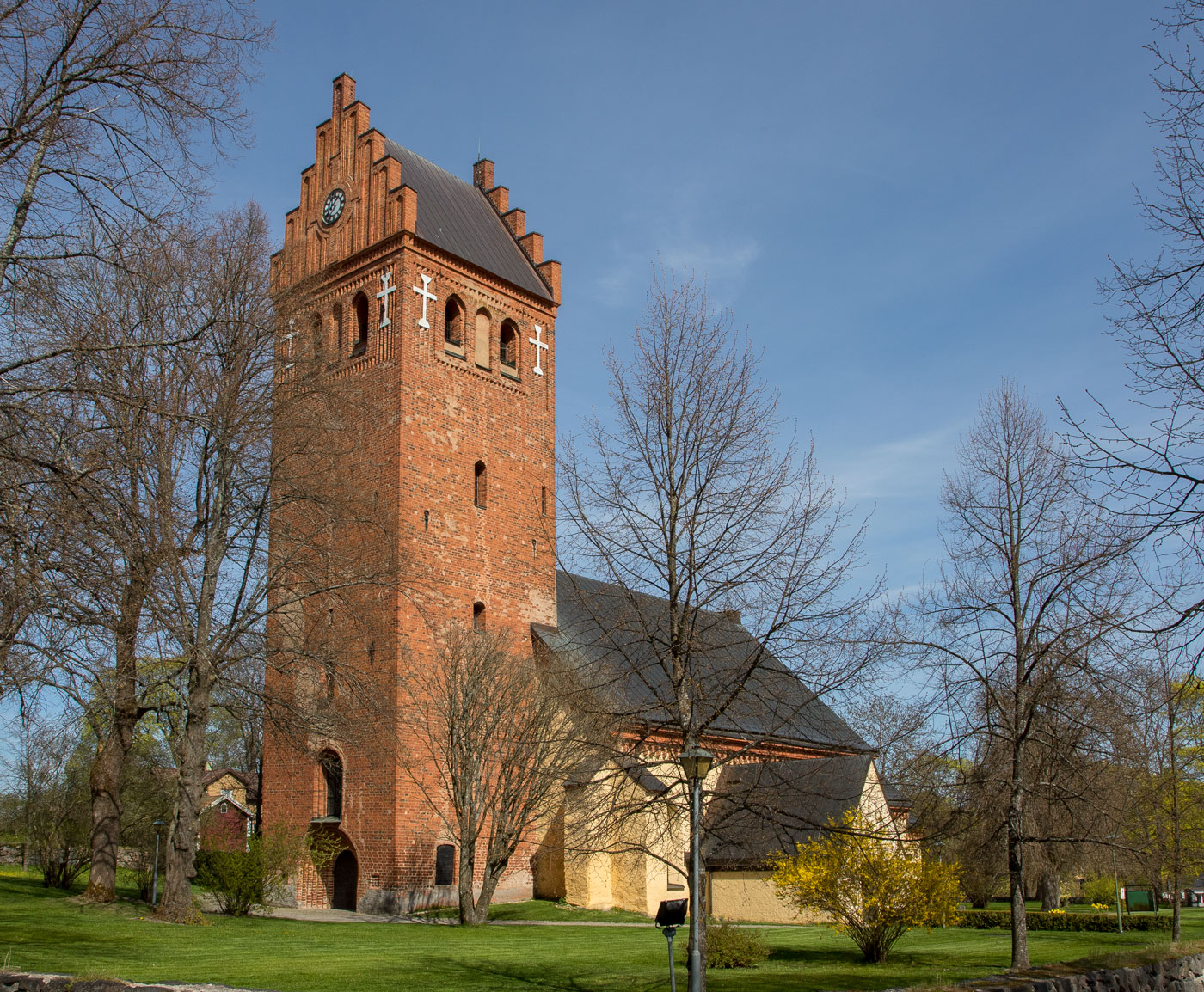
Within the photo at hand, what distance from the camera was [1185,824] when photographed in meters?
25.7

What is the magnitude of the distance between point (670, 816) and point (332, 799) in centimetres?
1757

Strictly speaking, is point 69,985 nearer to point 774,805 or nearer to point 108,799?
point 774,805

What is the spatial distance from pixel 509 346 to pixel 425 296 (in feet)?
13.0

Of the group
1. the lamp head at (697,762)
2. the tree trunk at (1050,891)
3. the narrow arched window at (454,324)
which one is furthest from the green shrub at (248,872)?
the tree trunk at (1050,891)

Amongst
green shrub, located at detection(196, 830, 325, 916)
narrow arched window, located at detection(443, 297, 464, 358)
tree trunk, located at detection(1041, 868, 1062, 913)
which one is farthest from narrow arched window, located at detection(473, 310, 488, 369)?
tree trunk, located at detection(1041, 868, 1062, 913)

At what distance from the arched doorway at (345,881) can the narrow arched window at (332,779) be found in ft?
3.95

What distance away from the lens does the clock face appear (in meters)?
31.2

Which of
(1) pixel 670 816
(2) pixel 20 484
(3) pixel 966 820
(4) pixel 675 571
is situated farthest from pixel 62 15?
(3) pixel 966 820

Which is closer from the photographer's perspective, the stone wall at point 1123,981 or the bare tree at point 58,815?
the stone wall at point 1123,981

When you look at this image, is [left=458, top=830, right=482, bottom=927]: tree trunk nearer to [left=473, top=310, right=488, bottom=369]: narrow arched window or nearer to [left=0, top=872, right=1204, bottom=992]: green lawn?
[left=0, top=872, right=1204, bottom=992]: green lawn

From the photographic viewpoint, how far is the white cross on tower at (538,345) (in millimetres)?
32625

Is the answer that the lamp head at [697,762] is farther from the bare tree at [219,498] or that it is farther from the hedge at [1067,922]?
the hedge at [1067,922]

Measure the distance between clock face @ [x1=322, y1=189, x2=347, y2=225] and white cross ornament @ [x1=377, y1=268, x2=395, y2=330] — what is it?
125 inches

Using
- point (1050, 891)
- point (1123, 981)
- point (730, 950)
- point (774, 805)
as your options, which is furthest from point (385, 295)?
point (1050, 891)
